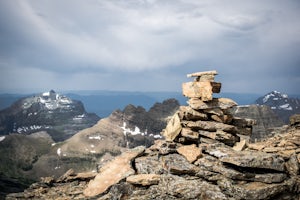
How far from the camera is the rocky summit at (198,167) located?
91.1 feet

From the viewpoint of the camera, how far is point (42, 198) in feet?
111

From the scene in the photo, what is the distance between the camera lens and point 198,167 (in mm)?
30734

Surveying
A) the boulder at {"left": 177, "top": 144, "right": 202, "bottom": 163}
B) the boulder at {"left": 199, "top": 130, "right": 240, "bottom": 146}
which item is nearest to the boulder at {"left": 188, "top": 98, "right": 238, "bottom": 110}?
the boulder at {"left": 199, "top": 130, "right": 240, "bottom": 146}

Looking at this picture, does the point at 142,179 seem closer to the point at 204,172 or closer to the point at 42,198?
the point at 204,172

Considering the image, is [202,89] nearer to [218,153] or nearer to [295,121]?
[218,153]

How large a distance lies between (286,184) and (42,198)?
84.3 feet

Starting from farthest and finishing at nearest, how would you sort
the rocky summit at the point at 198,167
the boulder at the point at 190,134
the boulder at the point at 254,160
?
the boulder at the point at 190,134, the boulder at the point at 254,160, the rocky summit at the point at 198,167

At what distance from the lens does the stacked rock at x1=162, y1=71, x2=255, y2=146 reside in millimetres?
36562

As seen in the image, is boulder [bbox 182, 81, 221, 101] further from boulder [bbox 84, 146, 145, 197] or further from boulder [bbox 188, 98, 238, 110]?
boulder [bbox 84, 146, 145, 197]

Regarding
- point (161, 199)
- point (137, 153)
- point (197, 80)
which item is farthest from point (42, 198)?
point (197, 80)

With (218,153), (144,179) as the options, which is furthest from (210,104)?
(144,179)

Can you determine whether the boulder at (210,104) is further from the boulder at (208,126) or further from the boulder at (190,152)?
the boulder at (190,152)

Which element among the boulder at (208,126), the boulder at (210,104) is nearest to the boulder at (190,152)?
the boulder at (208,126)

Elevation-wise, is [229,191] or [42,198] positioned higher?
[229,191]
